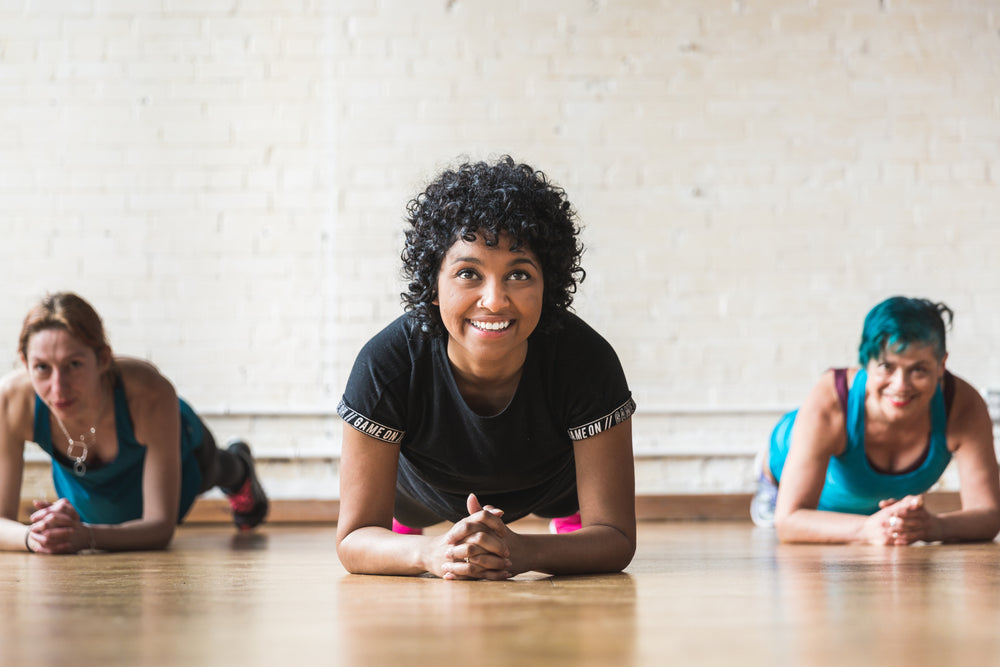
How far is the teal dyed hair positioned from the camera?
2.67 meters

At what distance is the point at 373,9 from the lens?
484cm

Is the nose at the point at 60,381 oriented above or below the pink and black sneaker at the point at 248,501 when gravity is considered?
above

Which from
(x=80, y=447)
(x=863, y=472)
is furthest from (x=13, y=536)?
(x=863, y=472)

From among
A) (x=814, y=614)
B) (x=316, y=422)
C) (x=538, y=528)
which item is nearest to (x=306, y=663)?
(x=814, y=614)

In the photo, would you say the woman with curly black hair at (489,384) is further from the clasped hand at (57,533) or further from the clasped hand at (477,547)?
the clasped hand at (57,533)

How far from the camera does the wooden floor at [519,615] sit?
1.03 metres

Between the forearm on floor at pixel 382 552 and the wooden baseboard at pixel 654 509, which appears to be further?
the wooden baseboard at pixel 654 509

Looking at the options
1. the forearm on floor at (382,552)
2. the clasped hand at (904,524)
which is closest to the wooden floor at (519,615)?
the forearm on floor at (382,552)

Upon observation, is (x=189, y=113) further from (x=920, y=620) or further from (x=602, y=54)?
(x=920, y=620)

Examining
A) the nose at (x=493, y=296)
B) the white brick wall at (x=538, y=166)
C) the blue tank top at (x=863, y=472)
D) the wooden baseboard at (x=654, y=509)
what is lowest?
the wooden baseboard at (x=654, y=509)

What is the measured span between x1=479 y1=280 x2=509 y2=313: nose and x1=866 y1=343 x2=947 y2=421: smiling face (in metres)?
1.37

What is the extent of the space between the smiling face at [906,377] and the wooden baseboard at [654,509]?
196cm

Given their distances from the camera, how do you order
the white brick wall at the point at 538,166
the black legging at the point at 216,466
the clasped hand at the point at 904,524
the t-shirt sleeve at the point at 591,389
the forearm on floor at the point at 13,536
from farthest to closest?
the white brick wall at the point at 538,166, the black legging at the point at 216,466, the forearm on floor at the point at 13,536, the clasped hand at the point at 904,524, the t-shirt sleeve at the point at 591,389

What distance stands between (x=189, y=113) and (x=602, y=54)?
195cm
